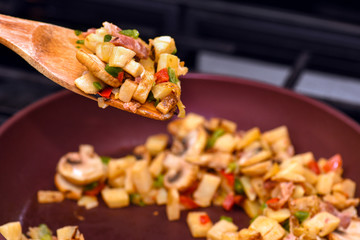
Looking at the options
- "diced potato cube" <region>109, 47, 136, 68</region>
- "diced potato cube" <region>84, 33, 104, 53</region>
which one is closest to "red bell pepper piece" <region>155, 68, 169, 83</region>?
"diced potato cube" <region>109, 47, 136, 68</region>

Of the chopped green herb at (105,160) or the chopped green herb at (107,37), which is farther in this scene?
the chopped green herb at (105,160)

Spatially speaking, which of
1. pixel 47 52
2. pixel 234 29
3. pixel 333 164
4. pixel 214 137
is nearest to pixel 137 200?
pixel 214 137

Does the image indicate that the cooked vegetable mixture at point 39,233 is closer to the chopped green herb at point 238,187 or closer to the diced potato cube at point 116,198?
the diced potato cube at point 116,198

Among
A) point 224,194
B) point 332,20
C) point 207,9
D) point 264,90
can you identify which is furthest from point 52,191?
point 332,20

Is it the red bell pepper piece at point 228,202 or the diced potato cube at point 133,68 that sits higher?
the diced potato cube at point 133,68

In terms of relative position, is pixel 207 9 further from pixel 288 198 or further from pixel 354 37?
pixel 288 198

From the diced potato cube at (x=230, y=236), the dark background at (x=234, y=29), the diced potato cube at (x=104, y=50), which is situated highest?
the dark background at (x=234, y=29)

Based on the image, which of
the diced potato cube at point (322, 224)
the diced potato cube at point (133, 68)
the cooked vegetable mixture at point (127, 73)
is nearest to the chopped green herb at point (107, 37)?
the cooked vegetable mixture at point (127, 73)

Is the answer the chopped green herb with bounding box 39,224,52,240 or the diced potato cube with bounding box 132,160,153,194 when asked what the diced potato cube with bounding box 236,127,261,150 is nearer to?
the diced potato cube with bounding box 132,160,153,194
